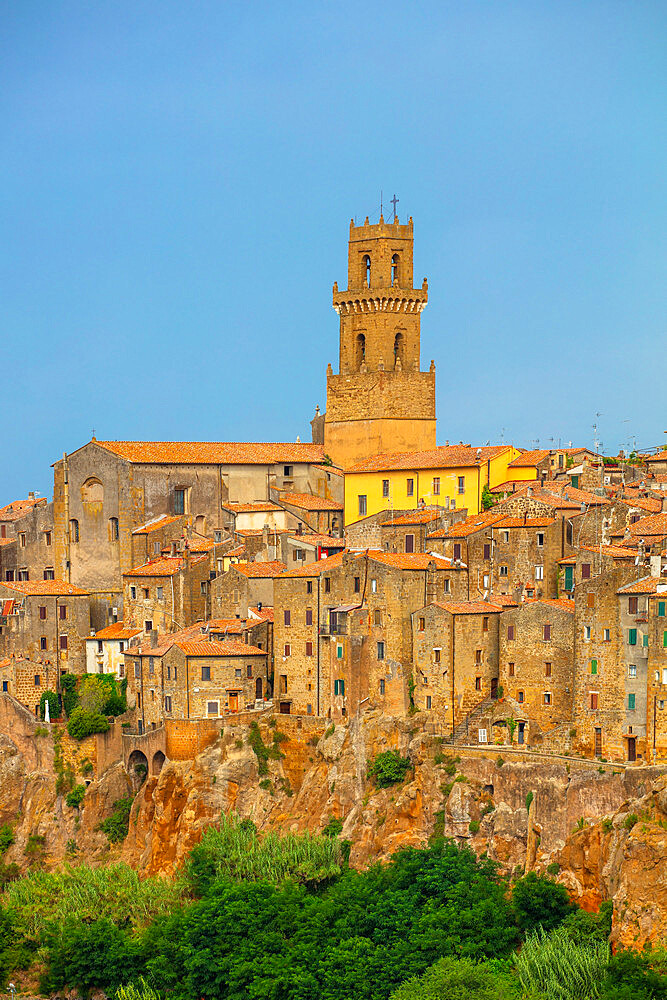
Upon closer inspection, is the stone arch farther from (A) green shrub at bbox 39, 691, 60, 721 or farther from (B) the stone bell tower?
(B) the stone bell tower

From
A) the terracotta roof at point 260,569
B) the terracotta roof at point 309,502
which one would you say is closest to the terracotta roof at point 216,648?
the terracotta roof at point 260,569

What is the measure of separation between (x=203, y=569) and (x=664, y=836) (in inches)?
1130

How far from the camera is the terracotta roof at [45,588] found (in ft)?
281

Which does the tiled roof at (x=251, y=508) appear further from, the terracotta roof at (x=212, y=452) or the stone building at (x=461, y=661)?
the stone building at (x=461, y=661)

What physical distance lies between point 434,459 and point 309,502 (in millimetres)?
7420

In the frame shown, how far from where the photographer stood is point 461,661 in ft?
234

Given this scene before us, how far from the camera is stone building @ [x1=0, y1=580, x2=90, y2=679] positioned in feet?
279

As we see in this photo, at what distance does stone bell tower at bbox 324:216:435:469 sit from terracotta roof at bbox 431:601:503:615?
22.0 meters

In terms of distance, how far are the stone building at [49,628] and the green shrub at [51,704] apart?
2.96ft

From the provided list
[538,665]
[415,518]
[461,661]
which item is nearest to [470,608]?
[461,661]

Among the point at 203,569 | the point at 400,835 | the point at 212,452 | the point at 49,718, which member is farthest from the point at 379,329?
the point at 400,835

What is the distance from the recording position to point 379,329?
94875mm

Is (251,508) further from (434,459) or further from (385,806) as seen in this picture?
(385,806)

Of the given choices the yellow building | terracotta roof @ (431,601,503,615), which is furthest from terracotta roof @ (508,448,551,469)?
terracotta roof @ (431,601,503,615)
